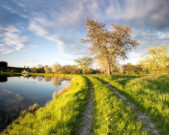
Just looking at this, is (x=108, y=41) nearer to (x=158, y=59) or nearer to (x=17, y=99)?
(x=158, y=59)

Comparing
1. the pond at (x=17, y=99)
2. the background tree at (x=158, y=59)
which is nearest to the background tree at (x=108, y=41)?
the background tree at (x=158, y=59)

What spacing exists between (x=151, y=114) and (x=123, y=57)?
68.9 ft

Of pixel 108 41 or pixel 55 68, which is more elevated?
pixel 108 41

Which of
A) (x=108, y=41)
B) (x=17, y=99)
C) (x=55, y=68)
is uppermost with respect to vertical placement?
(x=108, y=41)

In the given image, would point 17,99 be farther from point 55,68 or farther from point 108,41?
point 55,68

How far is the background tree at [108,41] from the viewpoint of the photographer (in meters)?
23.0

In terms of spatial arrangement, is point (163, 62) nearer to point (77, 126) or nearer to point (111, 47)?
point (111, 47)

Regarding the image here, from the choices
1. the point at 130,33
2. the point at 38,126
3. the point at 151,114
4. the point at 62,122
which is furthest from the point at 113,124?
the point at 130,33

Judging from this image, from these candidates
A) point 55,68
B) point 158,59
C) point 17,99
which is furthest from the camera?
point 55,68

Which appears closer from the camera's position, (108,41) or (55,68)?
(108,41)

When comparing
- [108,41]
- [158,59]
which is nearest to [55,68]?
[108,41]

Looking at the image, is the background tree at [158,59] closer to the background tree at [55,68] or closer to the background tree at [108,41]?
the background tree at [108,41]

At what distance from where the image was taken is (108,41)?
23.6 m

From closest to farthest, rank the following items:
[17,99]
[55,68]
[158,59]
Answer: [17,99] → [158,59] → [55,68]
